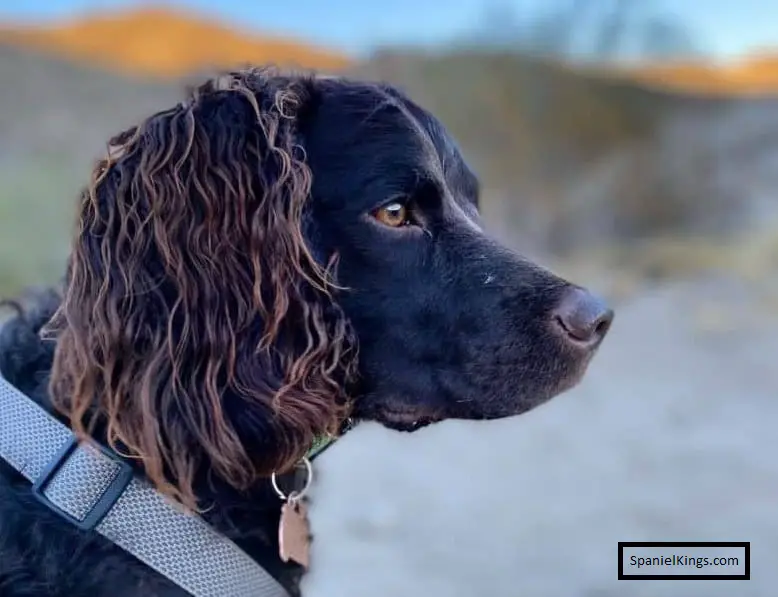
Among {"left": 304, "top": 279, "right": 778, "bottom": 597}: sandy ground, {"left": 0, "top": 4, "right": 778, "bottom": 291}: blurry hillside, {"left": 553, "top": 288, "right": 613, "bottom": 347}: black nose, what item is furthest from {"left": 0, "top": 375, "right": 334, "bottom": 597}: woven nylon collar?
{"left": 0, "top": 4, "right": 778, "bottom": 291}: blurry hillside

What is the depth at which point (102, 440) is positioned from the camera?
190cm

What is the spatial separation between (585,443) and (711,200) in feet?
27.9

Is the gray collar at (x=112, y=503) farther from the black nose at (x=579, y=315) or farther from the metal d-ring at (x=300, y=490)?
the black nose at (x=579, y=315)

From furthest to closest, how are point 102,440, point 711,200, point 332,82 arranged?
1. point 711,200
2. point 332,82
3. point 102,440

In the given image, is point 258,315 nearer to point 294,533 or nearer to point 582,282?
point 294,533

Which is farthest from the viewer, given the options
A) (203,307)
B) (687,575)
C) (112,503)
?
(687,575)

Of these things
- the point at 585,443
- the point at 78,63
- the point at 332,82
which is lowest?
the point at 585,443

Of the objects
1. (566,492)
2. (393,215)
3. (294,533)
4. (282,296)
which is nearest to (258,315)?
(282,296)

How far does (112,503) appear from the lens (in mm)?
1803

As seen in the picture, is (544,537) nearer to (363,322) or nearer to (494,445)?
(494,445)

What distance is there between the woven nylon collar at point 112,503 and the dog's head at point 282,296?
0.18 ft

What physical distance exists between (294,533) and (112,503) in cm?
41

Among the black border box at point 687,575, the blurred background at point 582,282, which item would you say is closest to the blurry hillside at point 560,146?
the blurred background at point 582,282

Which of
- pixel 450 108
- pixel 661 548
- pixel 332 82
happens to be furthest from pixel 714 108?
pixel 332 82
